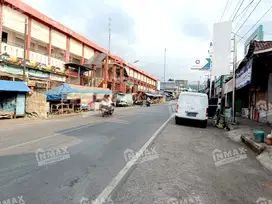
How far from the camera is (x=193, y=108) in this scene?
42.4ft

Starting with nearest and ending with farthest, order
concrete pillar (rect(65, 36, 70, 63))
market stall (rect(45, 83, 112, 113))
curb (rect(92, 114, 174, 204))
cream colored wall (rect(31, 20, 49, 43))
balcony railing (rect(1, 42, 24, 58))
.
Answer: curb (rect(92, 114, 174, 204))
balcony railing (rect(1, 42, 24, 58))
market stall (rect(45, 83, 112, 113))
cream colored wall (rect(31, 20, 49, 43))
concrete pillar (rect(65, 36, 70, 63))

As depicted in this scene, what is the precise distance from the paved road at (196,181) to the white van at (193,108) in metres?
6.22

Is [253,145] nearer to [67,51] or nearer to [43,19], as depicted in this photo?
[43,19]

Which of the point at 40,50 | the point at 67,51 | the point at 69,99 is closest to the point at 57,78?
the point at 40,50

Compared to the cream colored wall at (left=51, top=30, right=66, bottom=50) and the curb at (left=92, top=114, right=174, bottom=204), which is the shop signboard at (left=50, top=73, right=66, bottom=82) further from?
the curb at (left=92, top=114, right=174, bottom=204)

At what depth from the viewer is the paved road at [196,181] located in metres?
3.52

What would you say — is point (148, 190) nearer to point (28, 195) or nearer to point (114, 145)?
point (28, 195)

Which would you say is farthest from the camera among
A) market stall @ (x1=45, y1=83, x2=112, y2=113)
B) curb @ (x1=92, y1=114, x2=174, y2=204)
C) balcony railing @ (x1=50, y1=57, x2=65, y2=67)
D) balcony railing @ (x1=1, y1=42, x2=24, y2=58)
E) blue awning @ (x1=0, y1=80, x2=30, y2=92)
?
balcony railing @ (x1=50, y1=57, x2=65, y2=67)

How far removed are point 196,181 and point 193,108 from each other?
356 inches

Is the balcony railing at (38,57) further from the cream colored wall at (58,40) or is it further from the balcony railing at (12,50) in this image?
the cream colored wall at (58,40)

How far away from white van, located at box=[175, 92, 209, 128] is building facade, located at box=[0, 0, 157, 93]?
41.2 feet

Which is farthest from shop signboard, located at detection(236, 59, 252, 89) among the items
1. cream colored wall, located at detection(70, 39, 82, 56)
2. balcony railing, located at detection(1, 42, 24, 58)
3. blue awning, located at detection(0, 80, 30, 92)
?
cream colored wall, located at detection(70, 39, 82, 56)

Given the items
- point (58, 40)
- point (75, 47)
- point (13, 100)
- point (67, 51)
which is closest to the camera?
point (13, 100)

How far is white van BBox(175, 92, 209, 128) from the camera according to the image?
41.9ft
